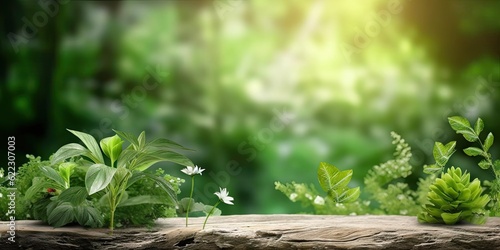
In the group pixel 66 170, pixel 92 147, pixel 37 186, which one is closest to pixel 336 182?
pixel 92 147

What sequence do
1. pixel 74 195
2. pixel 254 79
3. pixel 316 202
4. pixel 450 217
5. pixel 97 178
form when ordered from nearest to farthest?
pixel 97 178 < pixel 74 195 < pixel 450 217 < pixel 316 202 < pixel 254 79

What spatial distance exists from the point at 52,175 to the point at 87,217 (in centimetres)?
25

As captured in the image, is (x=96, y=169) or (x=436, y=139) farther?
(x=436, y=139)

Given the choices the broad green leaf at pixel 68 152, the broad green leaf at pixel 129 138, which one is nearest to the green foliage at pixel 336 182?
the broad green leaf at pixel 129 138

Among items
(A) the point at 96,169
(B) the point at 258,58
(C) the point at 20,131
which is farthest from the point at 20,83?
(A) the point at 96,169

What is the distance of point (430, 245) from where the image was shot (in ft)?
9.16

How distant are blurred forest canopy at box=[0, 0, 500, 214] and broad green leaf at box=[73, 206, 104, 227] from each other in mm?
1376

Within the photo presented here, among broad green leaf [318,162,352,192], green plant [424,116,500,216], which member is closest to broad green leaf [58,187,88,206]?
broad green leaf [318,162,352,192]

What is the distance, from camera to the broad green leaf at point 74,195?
292 centimetres

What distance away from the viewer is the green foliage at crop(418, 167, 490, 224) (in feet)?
9.91

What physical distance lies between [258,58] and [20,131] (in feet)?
5.38

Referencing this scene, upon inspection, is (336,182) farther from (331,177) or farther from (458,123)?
(458,123)

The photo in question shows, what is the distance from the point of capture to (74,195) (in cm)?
293

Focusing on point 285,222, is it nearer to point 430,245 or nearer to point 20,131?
point 430,245
